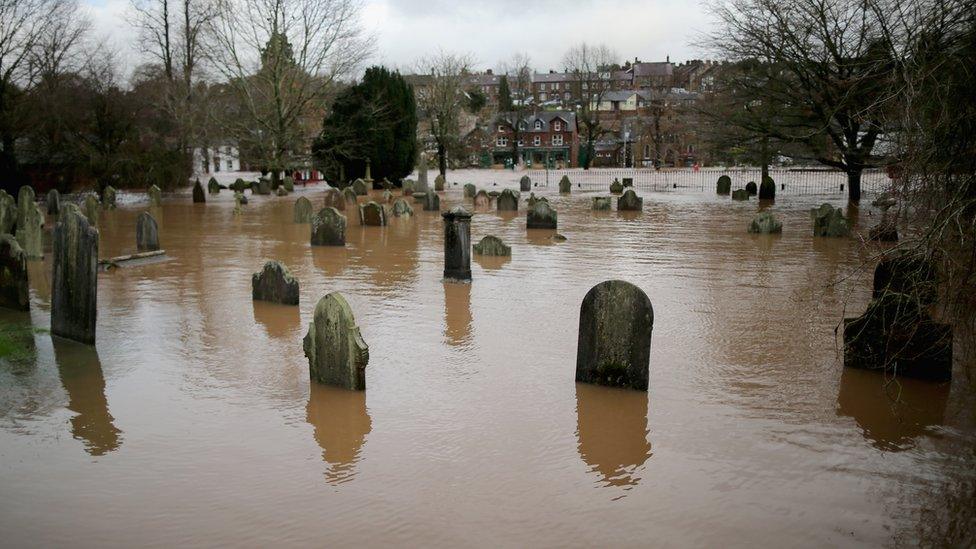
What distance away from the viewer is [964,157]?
5.14m

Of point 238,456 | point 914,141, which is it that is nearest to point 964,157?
point 914,141

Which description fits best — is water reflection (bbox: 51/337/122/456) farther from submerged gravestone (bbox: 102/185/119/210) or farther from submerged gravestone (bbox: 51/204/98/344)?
submerged gravestone (bbox: 102/185/119/210)

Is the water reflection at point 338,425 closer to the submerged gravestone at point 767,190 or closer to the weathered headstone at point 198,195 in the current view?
the weathered headstone at point 198,195

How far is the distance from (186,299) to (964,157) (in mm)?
10010

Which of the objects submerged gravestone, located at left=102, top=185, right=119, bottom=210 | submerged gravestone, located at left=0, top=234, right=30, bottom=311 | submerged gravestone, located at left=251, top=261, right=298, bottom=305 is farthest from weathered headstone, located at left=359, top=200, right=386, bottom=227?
submerged gravestone, located at left=102, top=185, right=119, bottom=210

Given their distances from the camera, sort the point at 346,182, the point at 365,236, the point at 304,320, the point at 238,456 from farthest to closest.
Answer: the point at 346,182, the point at 365,236, the point at 304,320, the point at 238,456

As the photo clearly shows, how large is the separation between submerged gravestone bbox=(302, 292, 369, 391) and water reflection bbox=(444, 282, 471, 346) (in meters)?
1.98

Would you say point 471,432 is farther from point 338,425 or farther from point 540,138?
point 540,138

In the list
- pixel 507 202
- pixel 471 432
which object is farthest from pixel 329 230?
pixel 471 432

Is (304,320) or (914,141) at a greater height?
(914,141)

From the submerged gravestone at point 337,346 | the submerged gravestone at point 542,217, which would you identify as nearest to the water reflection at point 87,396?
the submerged gravestone at point 337,346

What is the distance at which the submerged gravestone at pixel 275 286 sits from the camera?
417 inches

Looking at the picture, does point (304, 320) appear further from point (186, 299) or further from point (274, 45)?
point (274, 45)

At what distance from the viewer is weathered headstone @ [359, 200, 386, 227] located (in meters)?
20.8
